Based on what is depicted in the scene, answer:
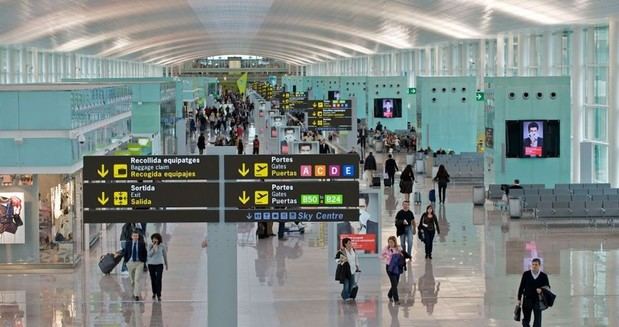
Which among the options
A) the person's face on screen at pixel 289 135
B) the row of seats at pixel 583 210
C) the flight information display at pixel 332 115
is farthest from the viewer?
the flight information display at pixel 332 115

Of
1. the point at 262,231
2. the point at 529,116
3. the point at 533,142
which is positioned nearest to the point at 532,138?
the point at 533,142

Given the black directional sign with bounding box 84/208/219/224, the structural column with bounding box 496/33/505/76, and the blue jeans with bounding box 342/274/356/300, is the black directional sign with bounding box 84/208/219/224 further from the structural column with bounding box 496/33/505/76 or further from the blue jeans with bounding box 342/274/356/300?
the structural column with bounding box 496/33/505/76

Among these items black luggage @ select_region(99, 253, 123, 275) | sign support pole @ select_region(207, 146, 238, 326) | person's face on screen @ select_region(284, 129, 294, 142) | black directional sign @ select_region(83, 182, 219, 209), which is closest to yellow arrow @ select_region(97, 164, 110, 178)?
black directional sign @ select_region(83, 182, 219, 209)

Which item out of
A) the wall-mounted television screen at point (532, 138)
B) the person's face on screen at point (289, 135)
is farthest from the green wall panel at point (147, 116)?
→ the wall-mounted television screen at point (532, 138)

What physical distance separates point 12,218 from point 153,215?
1041 cm

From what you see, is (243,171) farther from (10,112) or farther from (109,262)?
(10,112)

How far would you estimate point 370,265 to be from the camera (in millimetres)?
20438

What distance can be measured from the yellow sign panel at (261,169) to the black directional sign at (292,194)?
0.12 m

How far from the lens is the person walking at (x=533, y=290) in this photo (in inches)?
573

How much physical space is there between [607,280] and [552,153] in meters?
13.0

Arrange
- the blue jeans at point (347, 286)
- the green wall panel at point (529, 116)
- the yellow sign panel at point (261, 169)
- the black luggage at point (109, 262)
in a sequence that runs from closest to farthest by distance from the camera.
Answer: the yellow sign panel at point (261, 169) < the blue jeans at point (347, 286) < the black luggage at point (109, 262) < the green wall panel at point (529, 116)

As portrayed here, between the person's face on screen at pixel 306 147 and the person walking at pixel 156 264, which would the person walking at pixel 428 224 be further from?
the person's face on screen at pixel 306 147

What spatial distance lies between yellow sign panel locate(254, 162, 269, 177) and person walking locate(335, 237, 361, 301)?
17.5 feet

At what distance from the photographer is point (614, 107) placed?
108 ft
